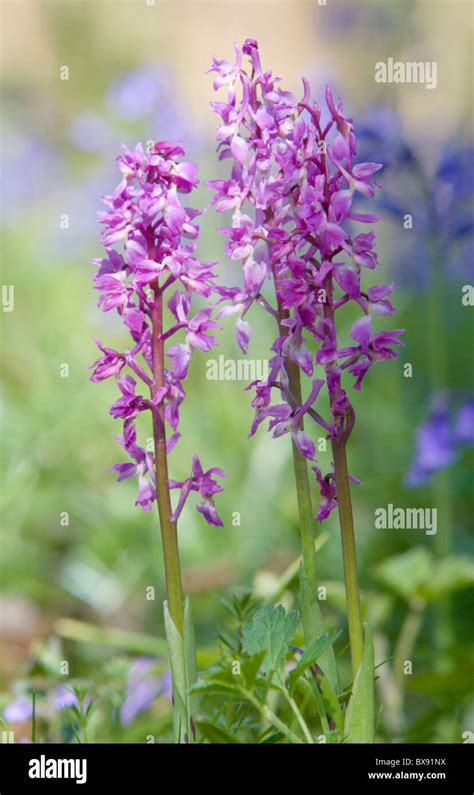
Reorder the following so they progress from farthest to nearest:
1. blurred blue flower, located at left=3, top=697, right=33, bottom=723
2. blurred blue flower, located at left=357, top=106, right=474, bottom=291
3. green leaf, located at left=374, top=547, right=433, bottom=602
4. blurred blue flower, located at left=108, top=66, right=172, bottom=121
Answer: blurred blue flower, located at left=108, top=66, right=172, bottom=121
blurred blue flower, located at left=357, top=106, right=474, bottom=291
green leaf, located at left=374, top=547, right=433, bottom=602
blurred blue flower, located at left=3, top=697, right=33, bottom=723

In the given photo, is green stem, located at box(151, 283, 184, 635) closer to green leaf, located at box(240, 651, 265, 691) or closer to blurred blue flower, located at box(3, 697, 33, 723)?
green leaf, located at box(240, 651, 265, 691)

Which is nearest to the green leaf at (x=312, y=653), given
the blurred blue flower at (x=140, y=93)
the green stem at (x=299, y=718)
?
the green stem at (x=299, y=718)

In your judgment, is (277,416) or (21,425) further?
(21,425)

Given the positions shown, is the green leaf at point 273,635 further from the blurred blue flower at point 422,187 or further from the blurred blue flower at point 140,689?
the blurred blue flower at point 422,187

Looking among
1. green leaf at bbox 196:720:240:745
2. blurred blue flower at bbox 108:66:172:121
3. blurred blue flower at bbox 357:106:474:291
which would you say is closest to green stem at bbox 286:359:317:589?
A: green leaf at bbox 196:720:240:745

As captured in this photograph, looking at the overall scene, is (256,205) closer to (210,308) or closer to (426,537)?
(210,308)

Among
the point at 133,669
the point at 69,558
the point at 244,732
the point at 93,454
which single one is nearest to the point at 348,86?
the point at 93,454
